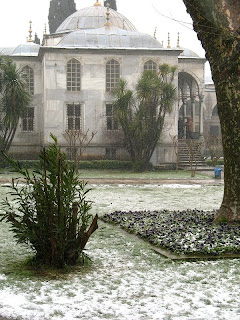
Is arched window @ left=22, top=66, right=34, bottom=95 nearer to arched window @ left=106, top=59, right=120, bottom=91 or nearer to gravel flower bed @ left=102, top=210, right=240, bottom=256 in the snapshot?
arched window @ left=106, top=59, right=120, bottom=91

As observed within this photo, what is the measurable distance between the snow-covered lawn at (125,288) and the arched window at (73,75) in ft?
68.9

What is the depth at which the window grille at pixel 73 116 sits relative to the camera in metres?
28.3

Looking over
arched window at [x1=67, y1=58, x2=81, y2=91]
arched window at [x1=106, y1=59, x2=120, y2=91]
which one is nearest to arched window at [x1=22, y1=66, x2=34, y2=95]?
arched window at [x1=67, y1=58, x2=81, y2=91]

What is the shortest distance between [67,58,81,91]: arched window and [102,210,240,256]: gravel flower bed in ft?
60.8

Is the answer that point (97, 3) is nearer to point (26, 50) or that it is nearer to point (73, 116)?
point (26, 50)

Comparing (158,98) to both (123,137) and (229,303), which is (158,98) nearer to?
(123,137)

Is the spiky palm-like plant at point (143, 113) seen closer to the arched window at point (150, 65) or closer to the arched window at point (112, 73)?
the arched window at point (112, 73)

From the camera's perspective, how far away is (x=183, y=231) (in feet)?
27.2

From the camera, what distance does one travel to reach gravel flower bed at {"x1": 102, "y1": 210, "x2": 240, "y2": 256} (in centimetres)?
710

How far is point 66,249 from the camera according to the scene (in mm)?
6336

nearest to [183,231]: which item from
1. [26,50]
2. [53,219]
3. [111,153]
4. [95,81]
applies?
[53,219]

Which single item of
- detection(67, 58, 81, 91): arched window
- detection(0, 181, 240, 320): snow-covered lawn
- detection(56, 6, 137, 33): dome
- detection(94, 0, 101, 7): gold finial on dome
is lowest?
detection(0, 181, 240, 320): snow-covered lawn

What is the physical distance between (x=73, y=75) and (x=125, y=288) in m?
23.8

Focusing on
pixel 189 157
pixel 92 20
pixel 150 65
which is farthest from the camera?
pixel 92 20
